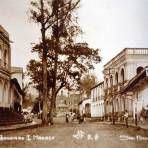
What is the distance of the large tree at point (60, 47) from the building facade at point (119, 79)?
155 inches

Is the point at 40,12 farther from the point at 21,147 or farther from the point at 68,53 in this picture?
the point at 21,147

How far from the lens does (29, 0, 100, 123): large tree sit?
6.68 metres

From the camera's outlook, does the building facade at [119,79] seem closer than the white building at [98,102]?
Yes

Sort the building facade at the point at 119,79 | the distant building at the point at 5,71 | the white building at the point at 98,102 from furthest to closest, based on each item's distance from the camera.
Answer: the white building at the point at 98,102 → the building facade at the point at 119,79 → the distant building at the point at 5,71

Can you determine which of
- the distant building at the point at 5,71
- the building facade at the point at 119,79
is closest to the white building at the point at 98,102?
the building facade at the point at 119,79

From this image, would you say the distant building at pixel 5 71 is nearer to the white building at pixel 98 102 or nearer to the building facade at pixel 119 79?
the white building at pixel 98 102

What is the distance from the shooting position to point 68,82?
7.70 metres

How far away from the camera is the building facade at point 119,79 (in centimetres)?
1200

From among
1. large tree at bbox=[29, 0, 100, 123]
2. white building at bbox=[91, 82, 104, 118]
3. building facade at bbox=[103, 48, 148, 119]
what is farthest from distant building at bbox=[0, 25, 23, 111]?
building facade at bbox=[103, 48, 148, 119]

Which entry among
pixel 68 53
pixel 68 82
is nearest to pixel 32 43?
pixel 68 53

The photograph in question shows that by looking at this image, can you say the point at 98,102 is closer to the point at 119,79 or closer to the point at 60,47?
the point at 119,79

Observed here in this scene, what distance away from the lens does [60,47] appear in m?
7.18

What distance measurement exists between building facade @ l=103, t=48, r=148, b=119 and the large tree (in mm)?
3947

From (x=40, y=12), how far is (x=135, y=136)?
259 centimetres
